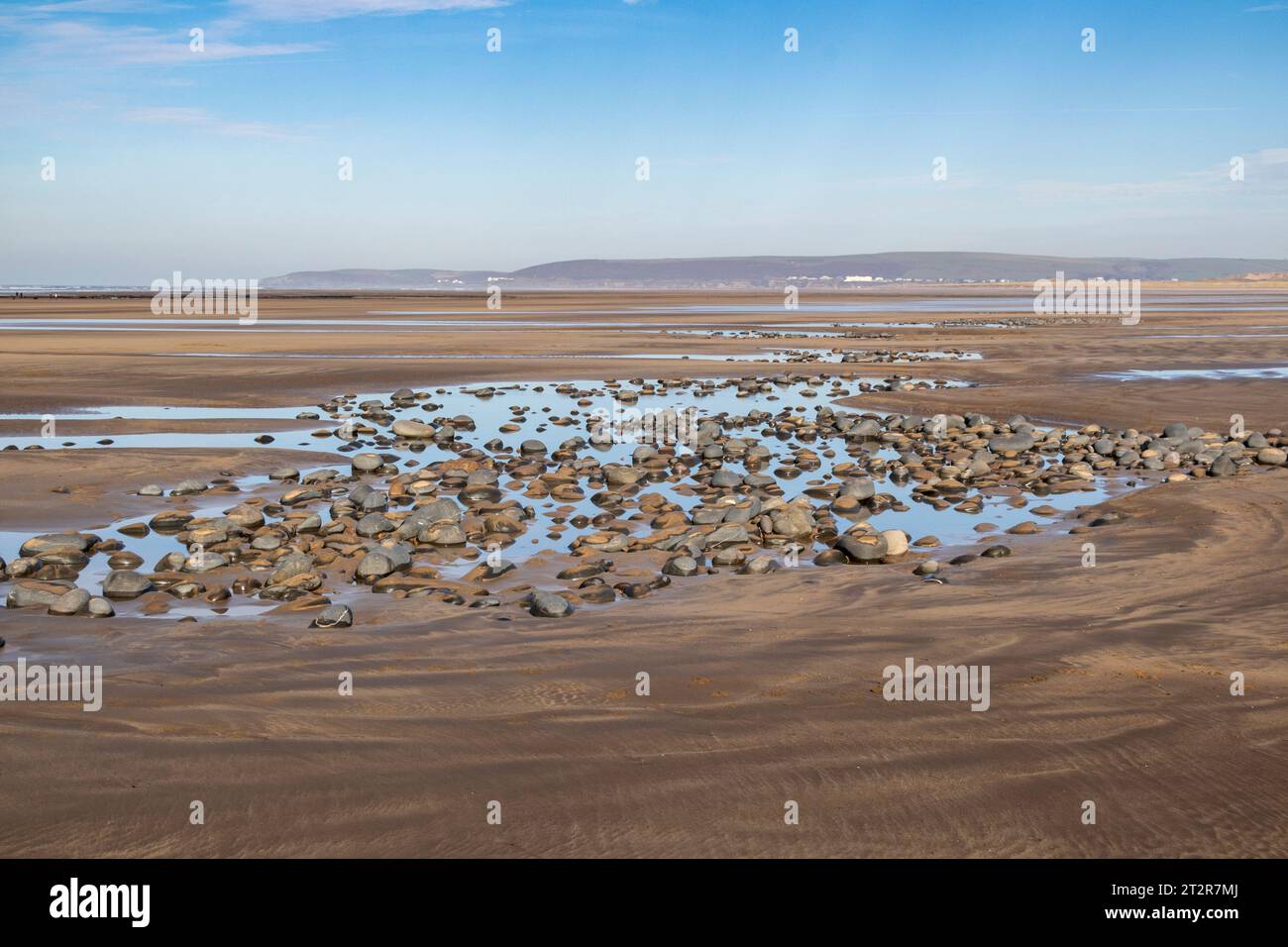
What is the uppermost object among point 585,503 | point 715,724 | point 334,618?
point 585,503

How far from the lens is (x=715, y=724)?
5.55 meters

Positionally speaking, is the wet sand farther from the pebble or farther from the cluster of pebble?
the cluster of pebble

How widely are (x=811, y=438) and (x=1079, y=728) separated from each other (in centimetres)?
1180

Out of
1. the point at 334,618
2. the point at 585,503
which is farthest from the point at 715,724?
the point at 585,503

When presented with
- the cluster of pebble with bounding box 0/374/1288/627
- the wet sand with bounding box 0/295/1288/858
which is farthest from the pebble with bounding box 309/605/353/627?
the wet sand with bounding box 0/295/1288/858

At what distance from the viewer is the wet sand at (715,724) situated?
4434 mm

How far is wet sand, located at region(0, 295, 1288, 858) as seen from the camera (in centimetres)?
443

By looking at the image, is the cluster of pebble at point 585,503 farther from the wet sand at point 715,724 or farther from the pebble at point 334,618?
the wet sand at point 715,724

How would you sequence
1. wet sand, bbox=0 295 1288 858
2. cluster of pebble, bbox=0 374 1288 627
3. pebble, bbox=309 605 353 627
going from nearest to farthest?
wet sand, bbox=0 295 1288 858 < pebble, bbox=309 605 353 627 < cluster of pebble, bbox=0 374 1288 627


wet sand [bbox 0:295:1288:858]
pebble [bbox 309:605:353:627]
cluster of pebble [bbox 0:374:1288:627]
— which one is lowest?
wet sand [bbox 0:295:1288:858]

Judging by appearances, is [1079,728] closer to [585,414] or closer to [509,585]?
[509,585]

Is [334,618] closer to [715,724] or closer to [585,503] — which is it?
[715,724]

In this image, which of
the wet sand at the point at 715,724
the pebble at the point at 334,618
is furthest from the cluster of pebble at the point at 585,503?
the wet sand at the point at 715,724
